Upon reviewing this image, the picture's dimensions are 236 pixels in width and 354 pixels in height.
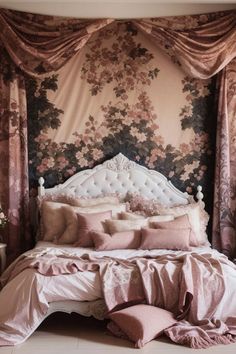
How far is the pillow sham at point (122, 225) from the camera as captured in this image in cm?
425

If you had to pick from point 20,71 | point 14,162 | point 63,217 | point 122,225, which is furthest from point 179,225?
point 20,71

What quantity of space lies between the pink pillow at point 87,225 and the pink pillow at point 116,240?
0.17 feet

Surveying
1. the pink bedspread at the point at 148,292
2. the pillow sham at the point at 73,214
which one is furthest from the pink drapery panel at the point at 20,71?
the pink bedspread at the point at 148,292

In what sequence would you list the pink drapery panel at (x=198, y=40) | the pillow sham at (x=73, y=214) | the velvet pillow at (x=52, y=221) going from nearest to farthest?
the pillow sham at (x=73, y=214)
the velvet pillow at (x=52, y=221)
the pink drapery panel at (x=198, y=40)

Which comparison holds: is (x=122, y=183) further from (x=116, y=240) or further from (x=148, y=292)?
(x=148, y=292)

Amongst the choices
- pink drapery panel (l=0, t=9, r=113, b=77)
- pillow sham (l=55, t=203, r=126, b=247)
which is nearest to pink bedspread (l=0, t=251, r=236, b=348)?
pillow sham (l=55, t=203, r=126, b=247)

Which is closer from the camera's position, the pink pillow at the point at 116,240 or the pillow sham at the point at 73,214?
the pink pillow at the point at 116,240

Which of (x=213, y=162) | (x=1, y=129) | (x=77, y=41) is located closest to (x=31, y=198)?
(x=1, y=129)

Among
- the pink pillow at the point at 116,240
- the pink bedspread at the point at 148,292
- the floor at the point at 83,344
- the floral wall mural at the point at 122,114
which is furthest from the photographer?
the floral wall mural at the point at 122,114

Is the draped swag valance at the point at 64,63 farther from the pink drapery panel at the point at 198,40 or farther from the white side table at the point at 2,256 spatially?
the white side table at the point at 2,256

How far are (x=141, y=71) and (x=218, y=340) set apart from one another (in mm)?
2798

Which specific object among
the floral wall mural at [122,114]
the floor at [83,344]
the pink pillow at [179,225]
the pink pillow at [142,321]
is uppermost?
the floral wall mural at [122,114]

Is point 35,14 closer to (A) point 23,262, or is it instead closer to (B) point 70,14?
(B) point 70,14

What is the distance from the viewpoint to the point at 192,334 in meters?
3.21
